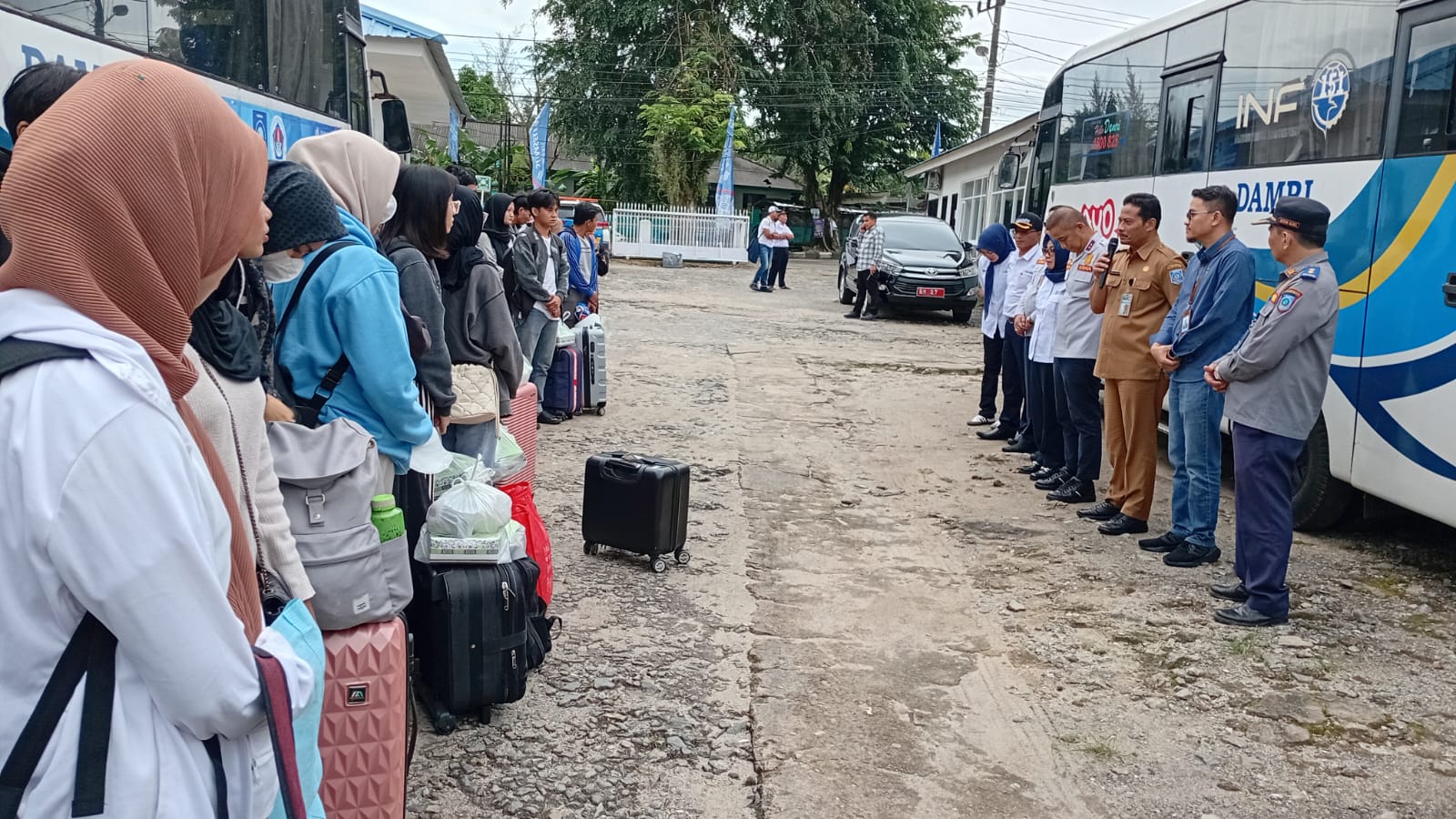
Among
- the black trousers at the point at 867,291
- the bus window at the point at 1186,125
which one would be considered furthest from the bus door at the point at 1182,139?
the black trousers at the point at 867,291

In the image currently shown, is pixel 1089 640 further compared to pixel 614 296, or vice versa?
pixel 614 296

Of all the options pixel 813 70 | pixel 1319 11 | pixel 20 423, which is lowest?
pixel 20 423

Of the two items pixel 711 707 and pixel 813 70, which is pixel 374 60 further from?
pixel 813 70

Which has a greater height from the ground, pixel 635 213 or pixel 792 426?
pixel 635 213

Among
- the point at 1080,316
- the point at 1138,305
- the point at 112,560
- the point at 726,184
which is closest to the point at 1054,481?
the point at 1080,316

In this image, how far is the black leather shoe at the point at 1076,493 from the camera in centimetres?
689

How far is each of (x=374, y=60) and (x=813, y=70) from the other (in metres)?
21.3

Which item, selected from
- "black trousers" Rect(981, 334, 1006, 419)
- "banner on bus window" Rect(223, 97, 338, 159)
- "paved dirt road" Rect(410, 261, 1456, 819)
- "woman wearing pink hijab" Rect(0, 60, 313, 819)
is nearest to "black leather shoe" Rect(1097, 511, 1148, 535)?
"paved dirt road" Rect(410, 261, 1456, 819)

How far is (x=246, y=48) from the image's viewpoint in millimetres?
5430

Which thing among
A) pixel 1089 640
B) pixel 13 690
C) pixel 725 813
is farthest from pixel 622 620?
pixel 13 690

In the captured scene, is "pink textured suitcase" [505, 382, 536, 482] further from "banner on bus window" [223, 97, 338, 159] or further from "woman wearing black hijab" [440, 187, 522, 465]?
"banner on bus window" [223, 97, 338, 159]

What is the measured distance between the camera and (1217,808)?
333 cm

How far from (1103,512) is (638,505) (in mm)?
3008

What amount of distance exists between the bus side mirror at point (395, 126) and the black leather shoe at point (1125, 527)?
603cm
